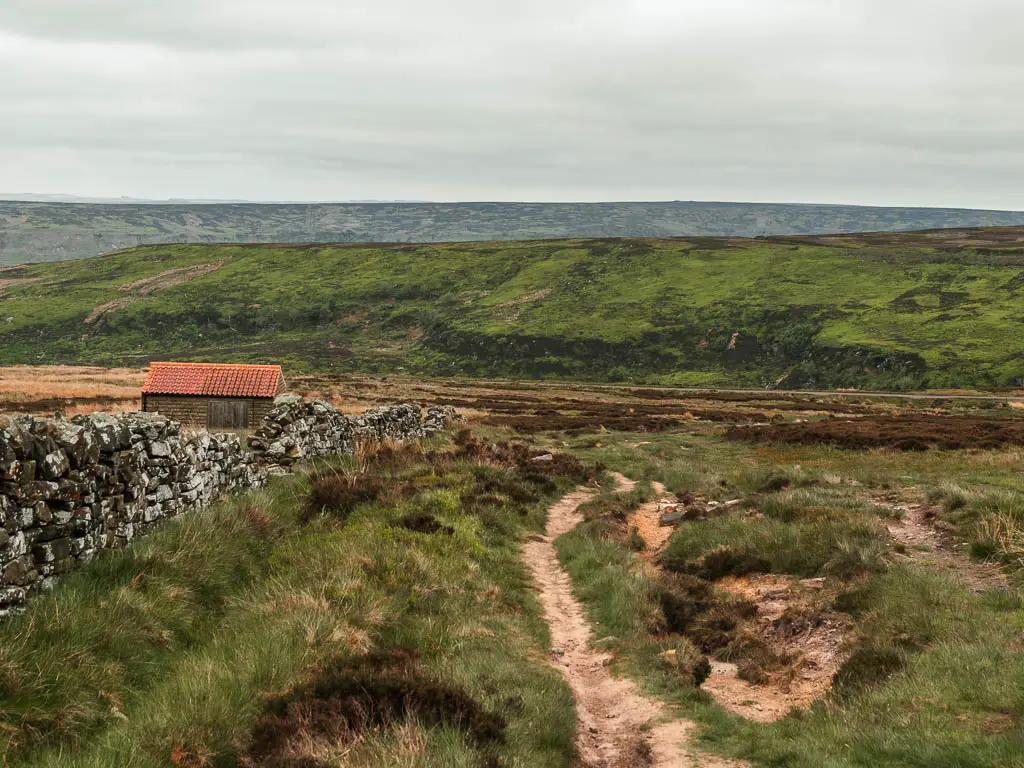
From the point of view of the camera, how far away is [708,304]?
156750 millimetres

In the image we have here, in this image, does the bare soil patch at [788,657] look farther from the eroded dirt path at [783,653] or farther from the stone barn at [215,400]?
the stone barn at [215,400]

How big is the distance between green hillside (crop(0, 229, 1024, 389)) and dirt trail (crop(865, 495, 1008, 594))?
99964 millimetres

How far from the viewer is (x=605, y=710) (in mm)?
9031

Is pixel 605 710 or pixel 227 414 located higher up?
pixel 605 710

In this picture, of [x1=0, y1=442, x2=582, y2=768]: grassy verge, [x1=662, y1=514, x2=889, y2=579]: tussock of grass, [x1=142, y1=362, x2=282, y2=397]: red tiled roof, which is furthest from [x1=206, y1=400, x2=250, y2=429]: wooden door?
[x1=662, y1=514, x2=889, y2=579]: tussock of grass

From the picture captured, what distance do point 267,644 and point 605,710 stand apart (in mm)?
4330

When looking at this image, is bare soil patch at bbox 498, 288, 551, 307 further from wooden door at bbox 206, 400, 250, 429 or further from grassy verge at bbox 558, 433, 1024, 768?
grassy verge at bbox 558, 433, 1024, 768

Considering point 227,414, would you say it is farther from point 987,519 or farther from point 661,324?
point 661,324

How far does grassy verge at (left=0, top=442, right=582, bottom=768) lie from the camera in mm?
5824

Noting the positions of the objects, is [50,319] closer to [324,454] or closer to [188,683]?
[324,454]

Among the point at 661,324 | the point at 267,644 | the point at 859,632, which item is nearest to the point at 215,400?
the point at 267,644

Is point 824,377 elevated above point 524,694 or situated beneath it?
situated beneath

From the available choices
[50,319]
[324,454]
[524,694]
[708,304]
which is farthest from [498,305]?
[524,694]

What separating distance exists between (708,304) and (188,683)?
15861 cm
